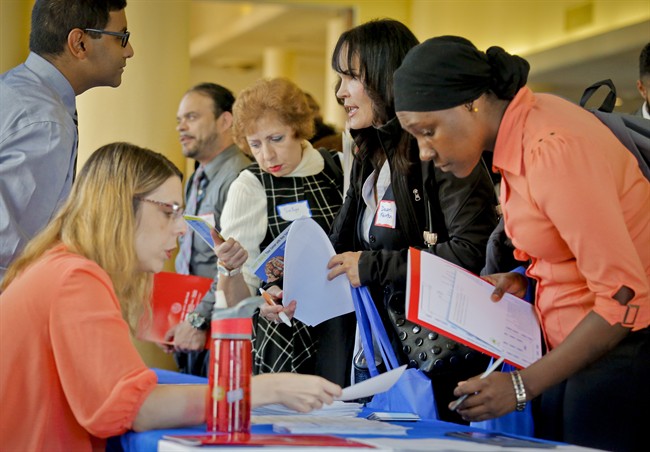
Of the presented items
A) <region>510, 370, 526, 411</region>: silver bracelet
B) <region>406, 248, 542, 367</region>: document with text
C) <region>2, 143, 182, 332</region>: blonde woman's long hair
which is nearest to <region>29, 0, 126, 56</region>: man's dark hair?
<region>2, 143, 182, 332</region>: blonde woman's long hair

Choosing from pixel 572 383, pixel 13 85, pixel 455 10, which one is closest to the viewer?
pixel 572 383

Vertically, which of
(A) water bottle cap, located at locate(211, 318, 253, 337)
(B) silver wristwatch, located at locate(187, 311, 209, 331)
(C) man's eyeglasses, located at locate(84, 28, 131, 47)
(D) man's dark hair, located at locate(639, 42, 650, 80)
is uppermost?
(C) man's eyeglasses, located at locate(84, 28, 131, 47)

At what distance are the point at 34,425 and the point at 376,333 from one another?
971 millimetres

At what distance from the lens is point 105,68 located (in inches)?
123

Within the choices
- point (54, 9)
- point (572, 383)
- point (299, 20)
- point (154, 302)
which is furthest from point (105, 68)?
point (299, 20)

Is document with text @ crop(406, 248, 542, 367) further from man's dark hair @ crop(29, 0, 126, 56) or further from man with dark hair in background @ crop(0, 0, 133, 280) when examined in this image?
man's dark hair @ crop(29, 0, 126, 56)

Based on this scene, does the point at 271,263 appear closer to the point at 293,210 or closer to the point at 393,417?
the point at 293,210

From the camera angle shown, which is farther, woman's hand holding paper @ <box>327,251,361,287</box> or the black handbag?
woman's hand holding paper @ <box>327,251,361,287</box>

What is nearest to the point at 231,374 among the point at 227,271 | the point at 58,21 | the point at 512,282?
A: the point at 512,282

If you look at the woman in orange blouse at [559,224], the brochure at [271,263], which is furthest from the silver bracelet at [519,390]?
the brochure at [271,263]

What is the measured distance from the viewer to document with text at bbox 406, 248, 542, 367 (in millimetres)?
1983

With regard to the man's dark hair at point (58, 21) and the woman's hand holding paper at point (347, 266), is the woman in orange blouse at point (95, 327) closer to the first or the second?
the woman's hand holding paper at point (347, 266)

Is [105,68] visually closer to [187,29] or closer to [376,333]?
[376,333]

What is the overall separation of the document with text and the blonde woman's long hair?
603 mm
